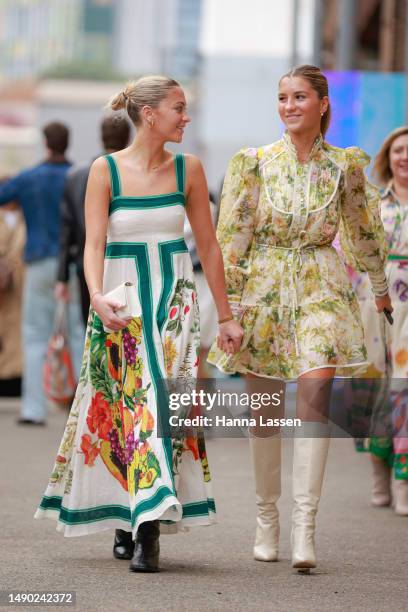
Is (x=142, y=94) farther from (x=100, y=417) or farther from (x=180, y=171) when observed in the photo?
(x=100, y=417)

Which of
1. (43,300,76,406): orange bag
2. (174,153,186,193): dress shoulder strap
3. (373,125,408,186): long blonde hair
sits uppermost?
(174,153,186,193): dress shoulder strap

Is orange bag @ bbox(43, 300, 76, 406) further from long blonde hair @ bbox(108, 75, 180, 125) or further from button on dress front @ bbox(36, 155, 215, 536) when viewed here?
long blonde hair @ bbox(108, 75, 180, 125)

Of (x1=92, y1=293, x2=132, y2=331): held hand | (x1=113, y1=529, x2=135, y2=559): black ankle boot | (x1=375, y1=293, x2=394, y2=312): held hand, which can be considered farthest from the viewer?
(x1=375, y1=293, x2=394, y2=312): held hand

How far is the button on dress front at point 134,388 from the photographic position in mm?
5887

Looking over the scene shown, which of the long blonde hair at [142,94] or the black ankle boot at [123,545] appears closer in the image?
the long blonde hair at [142,94]

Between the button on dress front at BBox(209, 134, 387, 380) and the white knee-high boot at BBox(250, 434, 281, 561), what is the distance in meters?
0.30

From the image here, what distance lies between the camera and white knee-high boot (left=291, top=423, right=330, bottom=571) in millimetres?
5887

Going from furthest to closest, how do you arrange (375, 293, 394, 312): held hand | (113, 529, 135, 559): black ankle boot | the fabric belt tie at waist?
(375, 293, 394, 312): held hand → (113, 529, 135, 559): black ankle boot → the fabric belt tie at waist

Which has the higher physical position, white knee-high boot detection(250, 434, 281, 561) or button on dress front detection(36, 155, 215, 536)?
button on dress front detection(36, 155, 215, 536)

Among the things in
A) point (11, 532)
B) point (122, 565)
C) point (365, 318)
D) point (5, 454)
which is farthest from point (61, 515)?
point (5, 454)

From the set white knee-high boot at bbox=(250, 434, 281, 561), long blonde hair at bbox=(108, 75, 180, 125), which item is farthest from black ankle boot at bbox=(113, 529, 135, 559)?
long blonde hair at bbox=(108, 75, 180, 125)

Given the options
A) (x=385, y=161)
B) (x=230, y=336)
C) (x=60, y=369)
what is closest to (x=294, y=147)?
(x=230, y=336)

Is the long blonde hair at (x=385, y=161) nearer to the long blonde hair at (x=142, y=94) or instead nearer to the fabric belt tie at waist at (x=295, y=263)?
the fabric belt tie at waist at (x=295, y=263)

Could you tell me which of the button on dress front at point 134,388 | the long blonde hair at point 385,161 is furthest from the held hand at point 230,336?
the long blonde hair at point 385,161
